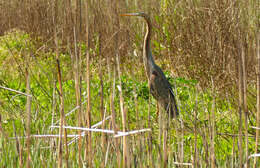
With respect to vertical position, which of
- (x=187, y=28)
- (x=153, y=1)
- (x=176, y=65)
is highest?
(x=153, y=1)

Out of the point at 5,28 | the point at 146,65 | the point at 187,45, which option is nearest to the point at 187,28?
the point at 187,45

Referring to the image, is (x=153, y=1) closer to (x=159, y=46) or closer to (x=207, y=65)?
(x=159, y=46)

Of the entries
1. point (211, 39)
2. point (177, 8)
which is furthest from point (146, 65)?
point (177, 8)

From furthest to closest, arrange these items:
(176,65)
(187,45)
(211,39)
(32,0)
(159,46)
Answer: (32,0)
(159,46)
(176,65)
(187,45)
(211,39)

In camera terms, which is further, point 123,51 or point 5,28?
point 5,28

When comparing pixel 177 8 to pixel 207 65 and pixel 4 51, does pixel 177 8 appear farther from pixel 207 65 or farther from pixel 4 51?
pixel 4 51

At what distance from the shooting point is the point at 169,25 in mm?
5062

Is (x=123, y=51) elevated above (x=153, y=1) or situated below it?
below

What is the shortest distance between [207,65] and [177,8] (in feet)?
3.37

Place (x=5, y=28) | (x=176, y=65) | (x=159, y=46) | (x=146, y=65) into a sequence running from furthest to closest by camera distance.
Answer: (x=5, y=28), (x=159, y=46), (x=176, y=65), (x=146, y=65)

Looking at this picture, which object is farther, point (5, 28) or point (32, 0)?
point (5, 28)

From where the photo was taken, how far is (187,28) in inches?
184

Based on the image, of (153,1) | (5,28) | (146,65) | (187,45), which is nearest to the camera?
(146,65)

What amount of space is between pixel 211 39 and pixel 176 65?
89 cm
